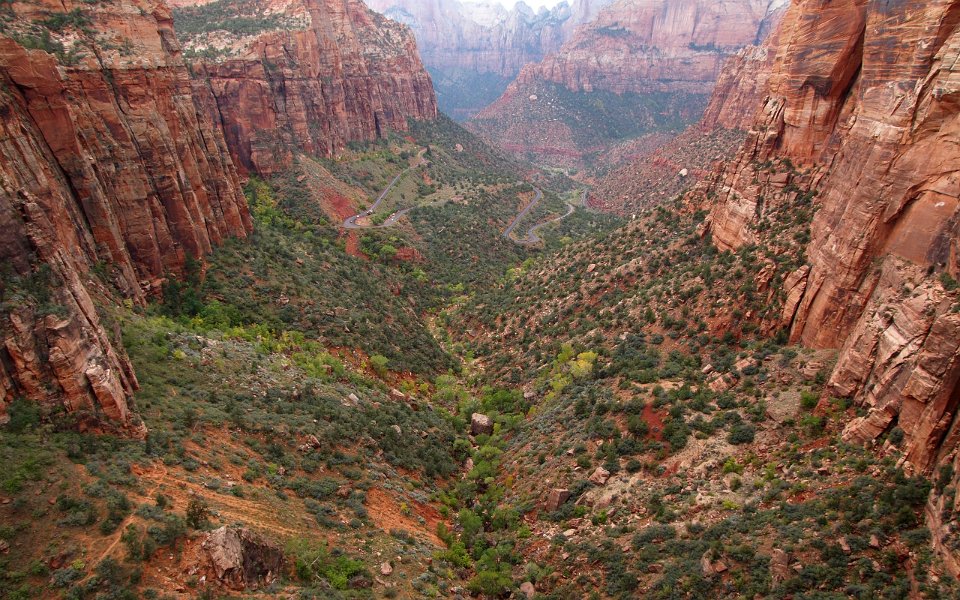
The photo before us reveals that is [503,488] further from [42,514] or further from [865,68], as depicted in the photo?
[865,68]

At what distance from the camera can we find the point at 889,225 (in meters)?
26.5

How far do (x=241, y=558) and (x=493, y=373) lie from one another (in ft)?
116

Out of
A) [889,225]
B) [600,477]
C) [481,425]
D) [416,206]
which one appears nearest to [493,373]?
[481,425]

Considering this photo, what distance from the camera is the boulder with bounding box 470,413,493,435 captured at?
149ft

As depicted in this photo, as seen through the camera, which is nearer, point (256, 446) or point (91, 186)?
point (256, 446)

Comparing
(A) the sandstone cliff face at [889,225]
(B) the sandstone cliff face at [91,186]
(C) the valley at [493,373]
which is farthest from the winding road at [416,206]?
(A) the sandstone cliff face at [889,225]

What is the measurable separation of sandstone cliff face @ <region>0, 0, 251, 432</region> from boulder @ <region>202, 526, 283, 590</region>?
832 cm

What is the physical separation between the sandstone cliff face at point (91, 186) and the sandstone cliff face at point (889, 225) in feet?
110

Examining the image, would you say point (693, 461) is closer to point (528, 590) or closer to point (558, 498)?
point (558, 498)

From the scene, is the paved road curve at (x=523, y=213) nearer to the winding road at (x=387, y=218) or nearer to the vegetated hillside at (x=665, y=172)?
the vegetated hillside at (x=665, y=172)

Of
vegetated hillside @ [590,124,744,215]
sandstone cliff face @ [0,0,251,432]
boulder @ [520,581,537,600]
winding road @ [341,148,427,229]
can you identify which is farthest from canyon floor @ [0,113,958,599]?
vegetated hillside @ [590,124,744,215]

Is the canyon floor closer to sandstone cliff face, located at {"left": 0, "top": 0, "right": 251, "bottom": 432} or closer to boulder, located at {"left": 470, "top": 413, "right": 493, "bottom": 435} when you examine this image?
boulder, located at {"left": 470, "top": 413, "right": 493, "bottom": 435}

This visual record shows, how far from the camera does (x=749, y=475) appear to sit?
2695cm

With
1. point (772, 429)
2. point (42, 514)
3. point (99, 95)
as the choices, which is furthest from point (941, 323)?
point (99, 95)
